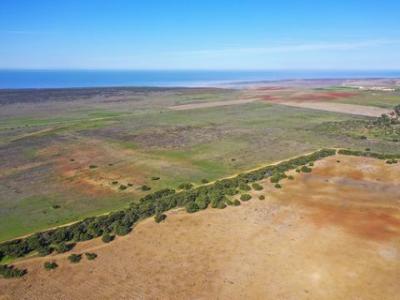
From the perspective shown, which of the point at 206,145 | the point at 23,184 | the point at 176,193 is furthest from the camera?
the point at 206,145

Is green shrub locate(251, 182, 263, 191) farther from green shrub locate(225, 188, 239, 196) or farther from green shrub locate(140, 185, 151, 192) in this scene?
green shrub locate(140, 185, 151, 192)

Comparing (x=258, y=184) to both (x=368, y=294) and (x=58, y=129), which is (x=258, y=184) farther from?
(x=58, y=129)

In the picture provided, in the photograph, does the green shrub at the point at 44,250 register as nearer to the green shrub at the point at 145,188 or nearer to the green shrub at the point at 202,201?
the green shrub at the point at 202,201

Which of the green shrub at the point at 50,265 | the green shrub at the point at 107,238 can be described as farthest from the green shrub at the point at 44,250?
the green shrub at the point at 107,238

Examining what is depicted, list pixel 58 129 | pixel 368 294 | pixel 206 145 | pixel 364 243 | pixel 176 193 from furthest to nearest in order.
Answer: pixel 58 129 → pixel 206 145 → pixel 176 193 → pixel 364 243 → pixel 368 294

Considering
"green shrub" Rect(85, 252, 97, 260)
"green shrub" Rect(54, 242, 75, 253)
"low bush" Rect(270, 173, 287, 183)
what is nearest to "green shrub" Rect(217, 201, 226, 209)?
"low bush" Rect(270, 173, 287, 183)

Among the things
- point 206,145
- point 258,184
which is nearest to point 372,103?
point 206,145
